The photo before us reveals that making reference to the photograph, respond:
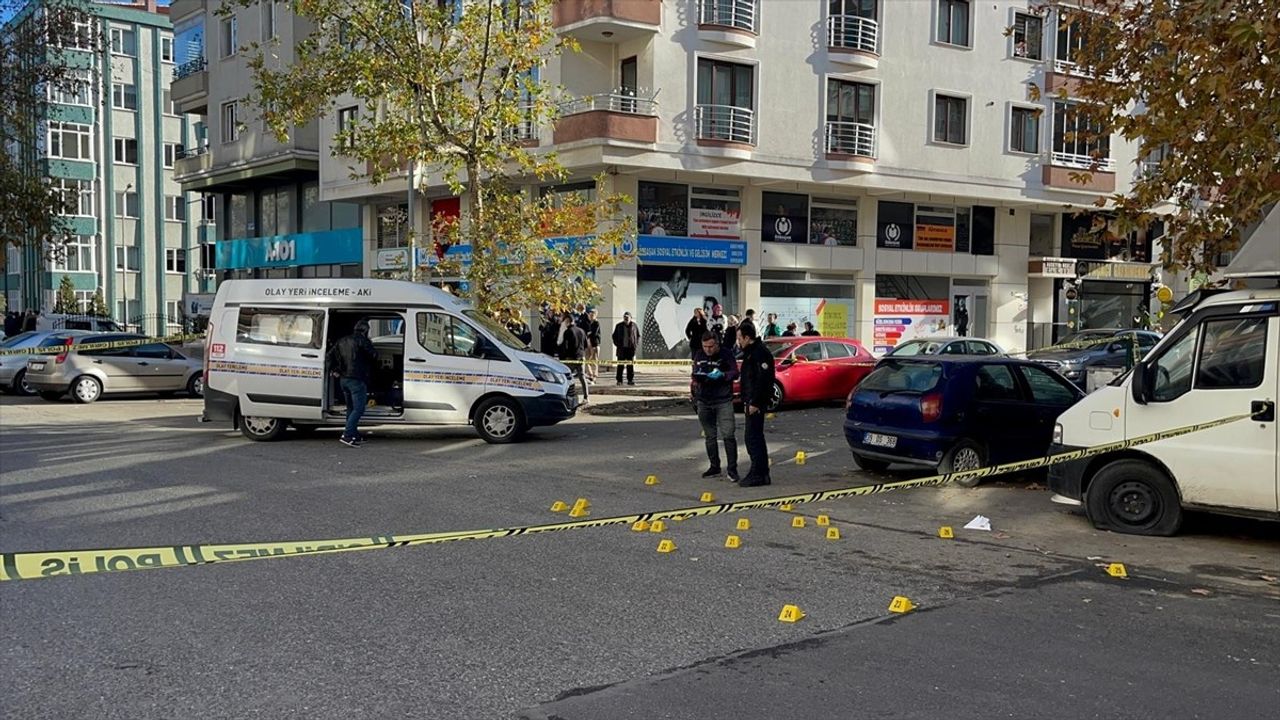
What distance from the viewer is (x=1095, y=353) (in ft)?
71.5

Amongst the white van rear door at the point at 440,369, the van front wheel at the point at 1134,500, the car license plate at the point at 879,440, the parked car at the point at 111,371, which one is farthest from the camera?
the parked car at the point at 111,371

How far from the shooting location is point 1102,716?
4.64m

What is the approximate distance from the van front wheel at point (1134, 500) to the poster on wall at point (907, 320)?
23.6 meters

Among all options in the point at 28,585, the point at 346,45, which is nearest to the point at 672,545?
the point at 28,585

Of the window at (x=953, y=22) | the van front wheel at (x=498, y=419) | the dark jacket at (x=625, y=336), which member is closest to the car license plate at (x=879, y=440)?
the van front wheel at (x=498, y=419)

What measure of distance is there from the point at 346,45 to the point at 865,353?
11.6 meters

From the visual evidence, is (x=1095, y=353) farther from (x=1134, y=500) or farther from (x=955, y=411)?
(x=1134, y=500)

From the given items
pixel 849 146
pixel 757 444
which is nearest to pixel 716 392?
pixel 757 444

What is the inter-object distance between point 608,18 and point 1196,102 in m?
18.6

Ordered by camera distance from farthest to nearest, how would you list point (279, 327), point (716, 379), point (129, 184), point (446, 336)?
1. point (129, 184)
2. point (446, 336)
3. point (279, 327)
4. point (716, 379)

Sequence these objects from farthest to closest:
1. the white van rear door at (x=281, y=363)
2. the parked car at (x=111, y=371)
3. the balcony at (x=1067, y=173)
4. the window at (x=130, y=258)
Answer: the window at (x=130, y=258)
the balcony at (x=1067, y=173)
the parked car at (x=111, y=371)
the white van rear door at (x=281, y=363)

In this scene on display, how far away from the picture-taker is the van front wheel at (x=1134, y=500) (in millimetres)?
8570

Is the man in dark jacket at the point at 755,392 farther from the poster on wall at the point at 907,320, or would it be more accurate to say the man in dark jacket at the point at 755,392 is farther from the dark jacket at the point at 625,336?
the poster on wall at the point at 907,320

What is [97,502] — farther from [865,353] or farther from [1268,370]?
[865,353]
